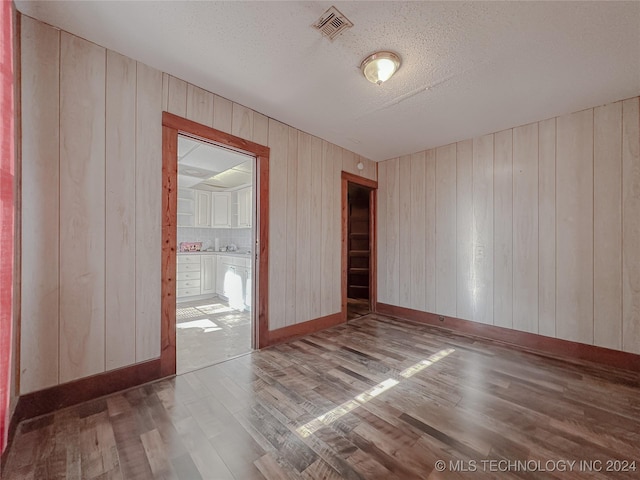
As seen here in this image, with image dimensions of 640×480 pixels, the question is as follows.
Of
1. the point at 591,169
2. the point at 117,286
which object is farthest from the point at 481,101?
the point at 117,286

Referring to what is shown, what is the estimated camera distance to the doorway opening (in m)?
2.89

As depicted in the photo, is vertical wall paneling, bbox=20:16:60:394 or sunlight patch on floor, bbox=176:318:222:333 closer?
vertical wall paneling, bbox=20:16:60:394

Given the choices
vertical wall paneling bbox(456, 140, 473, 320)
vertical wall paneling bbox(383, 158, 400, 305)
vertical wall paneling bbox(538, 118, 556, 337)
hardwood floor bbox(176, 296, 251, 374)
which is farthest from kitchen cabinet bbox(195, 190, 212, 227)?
vertical wall paneling bbox(538, 118, 556, 337)

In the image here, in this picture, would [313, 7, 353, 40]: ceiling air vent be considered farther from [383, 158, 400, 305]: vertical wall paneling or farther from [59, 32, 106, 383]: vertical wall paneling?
[383, 158, 400, 305]: vertical wall paneling

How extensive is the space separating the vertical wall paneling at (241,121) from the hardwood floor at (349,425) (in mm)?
2294

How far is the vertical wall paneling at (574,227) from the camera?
2.60 m

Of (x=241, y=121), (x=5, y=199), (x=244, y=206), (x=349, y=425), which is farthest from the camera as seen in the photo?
(x=244, y=206)

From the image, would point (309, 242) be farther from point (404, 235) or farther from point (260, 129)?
point (404, 235)

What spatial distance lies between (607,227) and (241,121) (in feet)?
12.5

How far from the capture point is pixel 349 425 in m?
1.61

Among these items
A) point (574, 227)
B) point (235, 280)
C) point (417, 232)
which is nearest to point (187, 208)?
point (235, 280)

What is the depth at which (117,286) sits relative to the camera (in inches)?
76.1

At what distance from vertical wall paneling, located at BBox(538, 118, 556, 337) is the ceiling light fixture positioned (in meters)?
2.09

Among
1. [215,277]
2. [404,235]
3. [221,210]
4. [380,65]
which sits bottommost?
[215,277]
